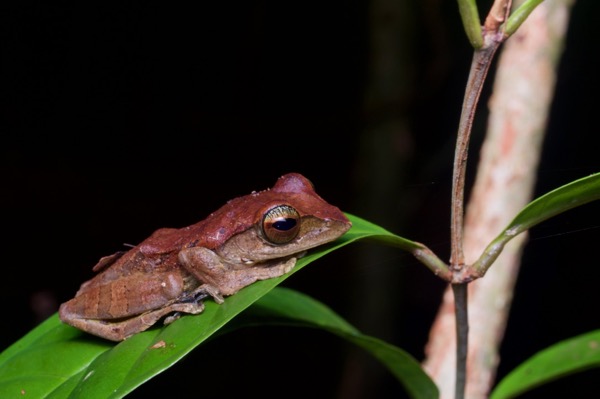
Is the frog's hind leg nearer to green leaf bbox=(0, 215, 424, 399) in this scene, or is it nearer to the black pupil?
green leaf bbox=(0, 215, 424, 399)

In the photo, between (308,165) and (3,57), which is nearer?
(3,57)

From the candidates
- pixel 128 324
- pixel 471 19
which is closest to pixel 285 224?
pixel 128 324

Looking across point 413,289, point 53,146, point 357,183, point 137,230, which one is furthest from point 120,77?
point 413,289

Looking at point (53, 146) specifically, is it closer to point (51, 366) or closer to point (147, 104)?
point (147, 104)

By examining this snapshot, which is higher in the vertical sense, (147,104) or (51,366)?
(147,104)

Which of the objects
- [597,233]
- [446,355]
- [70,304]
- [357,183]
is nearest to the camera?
[70,304]

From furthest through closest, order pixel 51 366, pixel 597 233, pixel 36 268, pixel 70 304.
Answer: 1. pixel 36 268
2. pixel 597 233
3. pixel 70 304
4. pixel 51 366

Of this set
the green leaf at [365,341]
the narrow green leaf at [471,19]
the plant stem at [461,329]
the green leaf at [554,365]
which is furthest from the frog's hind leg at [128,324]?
the green leaf at [554,365]

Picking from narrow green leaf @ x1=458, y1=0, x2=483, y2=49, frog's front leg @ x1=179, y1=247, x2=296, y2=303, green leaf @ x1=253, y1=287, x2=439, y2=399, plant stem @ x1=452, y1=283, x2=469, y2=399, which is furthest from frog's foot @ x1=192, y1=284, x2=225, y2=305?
narrow green leaf @ x1=458, y1=0, x2=483, y2=49
